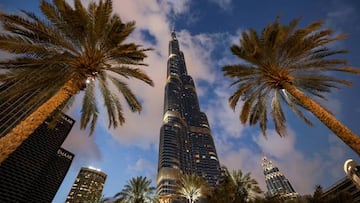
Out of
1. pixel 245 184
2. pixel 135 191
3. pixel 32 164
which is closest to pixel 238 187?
pixel 245 184

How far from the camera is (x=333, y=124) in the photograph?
9984mm

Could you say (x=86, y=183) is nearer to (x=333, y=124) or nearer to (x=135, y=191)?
(x=135, y=191)

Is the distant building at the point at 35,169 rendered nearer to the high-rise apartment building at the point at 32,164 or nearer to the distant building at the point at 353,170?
the high-rise apartment building at the point at 32,164

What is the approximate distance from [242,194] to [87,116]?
25202 mm

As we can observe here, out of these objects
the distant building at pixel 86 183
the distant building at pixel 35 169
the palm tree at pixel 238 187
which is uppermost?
the distant building at pixel 86 183

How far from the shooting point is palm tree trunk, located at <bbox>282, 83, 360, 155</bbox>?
902 centimetres

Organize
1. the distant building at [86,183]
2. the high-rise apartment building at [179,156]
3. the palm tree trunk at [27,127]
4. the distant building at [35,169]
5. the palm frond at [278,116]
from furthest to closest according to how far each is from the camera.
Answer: the distant building at [86,183]
the high-rise apartment building at [179,156]
the distant building at [35,169]
the palm frond at [278,116]
the palm tree trunk at [27,127]

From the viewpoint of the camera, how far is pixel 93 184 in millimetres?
184375

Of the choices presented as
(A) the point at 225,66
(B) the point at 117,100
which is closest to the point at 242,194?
(A) the point at 225,66

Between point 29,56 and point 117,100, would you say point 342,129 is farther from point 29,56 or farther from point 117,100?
point 29,56

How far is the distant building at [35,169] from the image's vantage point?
356ft

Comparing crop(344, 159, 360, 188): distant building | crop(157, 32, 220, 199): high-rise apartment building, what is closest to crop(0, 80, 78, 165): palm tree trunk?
crop(344, 159, 360, 188): distant building

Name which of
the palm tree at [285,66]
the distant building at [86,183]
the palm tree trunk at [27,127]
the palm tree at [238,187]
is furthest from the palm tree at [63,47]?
the distant building at [86,183]

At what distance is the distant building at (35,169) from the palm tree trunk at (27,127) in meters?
102
